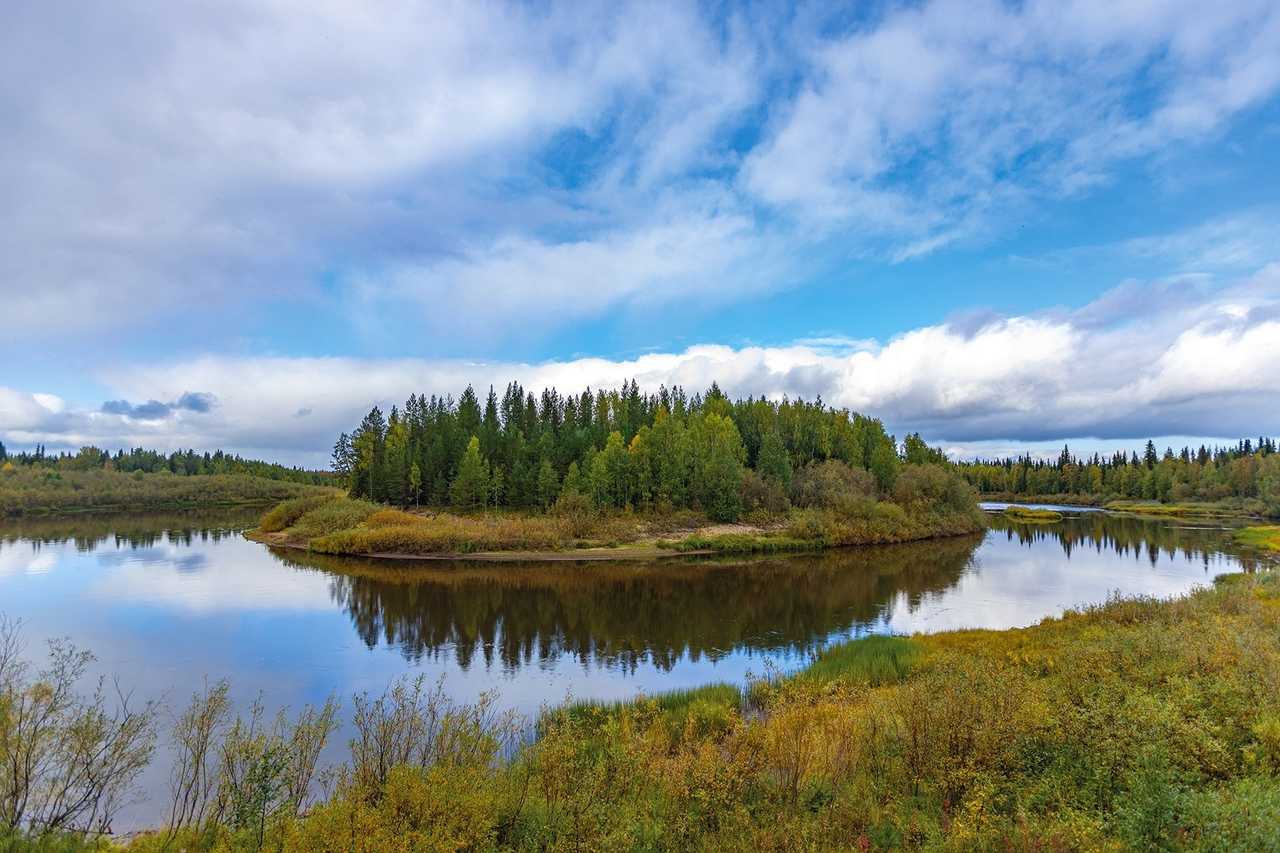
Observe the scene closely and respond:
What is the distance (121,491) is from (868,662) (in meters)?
140

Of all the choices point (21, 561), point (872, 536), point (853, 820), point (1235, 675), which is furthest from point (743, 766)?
point (21, 561)

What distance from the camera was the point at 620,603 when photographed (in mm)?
36781

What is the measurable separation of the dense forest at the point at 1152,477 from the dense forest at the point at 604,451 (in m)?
44.5

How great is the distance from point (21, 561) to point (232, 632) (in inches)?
1508

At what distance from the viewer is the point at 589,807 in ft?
28.4

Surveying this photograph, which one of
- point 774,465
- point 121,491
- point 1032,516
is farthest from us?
point 121,491

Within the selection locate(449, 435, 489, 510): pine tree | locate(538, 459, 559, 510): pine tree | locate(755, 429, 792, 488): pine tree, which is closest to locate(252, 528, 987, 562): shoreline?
locate(755, 429, 792, 488): pine tree

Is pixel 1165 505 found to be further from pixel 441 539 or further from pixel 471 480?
pixel 441 539

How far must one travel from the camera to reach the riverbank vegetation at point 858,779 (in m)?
7.27

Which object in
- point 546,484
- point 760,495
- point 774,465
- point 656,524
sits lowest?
point 656,524

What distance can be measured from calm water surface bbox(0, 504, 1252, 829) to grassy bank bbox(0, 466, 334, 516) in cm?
5653

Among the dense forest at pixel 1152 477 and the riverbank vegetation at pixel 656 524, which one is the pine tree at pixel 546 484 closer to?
the riverbank vegetation at pixel 656 524

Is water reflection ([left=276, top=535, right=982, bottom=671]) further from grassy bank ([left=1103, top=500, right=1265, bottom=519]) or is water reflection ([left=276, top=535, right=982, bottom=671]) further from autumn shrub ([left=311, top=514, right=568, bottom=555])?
grassy bank ([left=1103, top=500, right=1265, bottom=519])

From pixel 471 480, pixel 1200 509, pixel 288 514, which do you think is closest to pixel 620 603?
pixel 471 480
